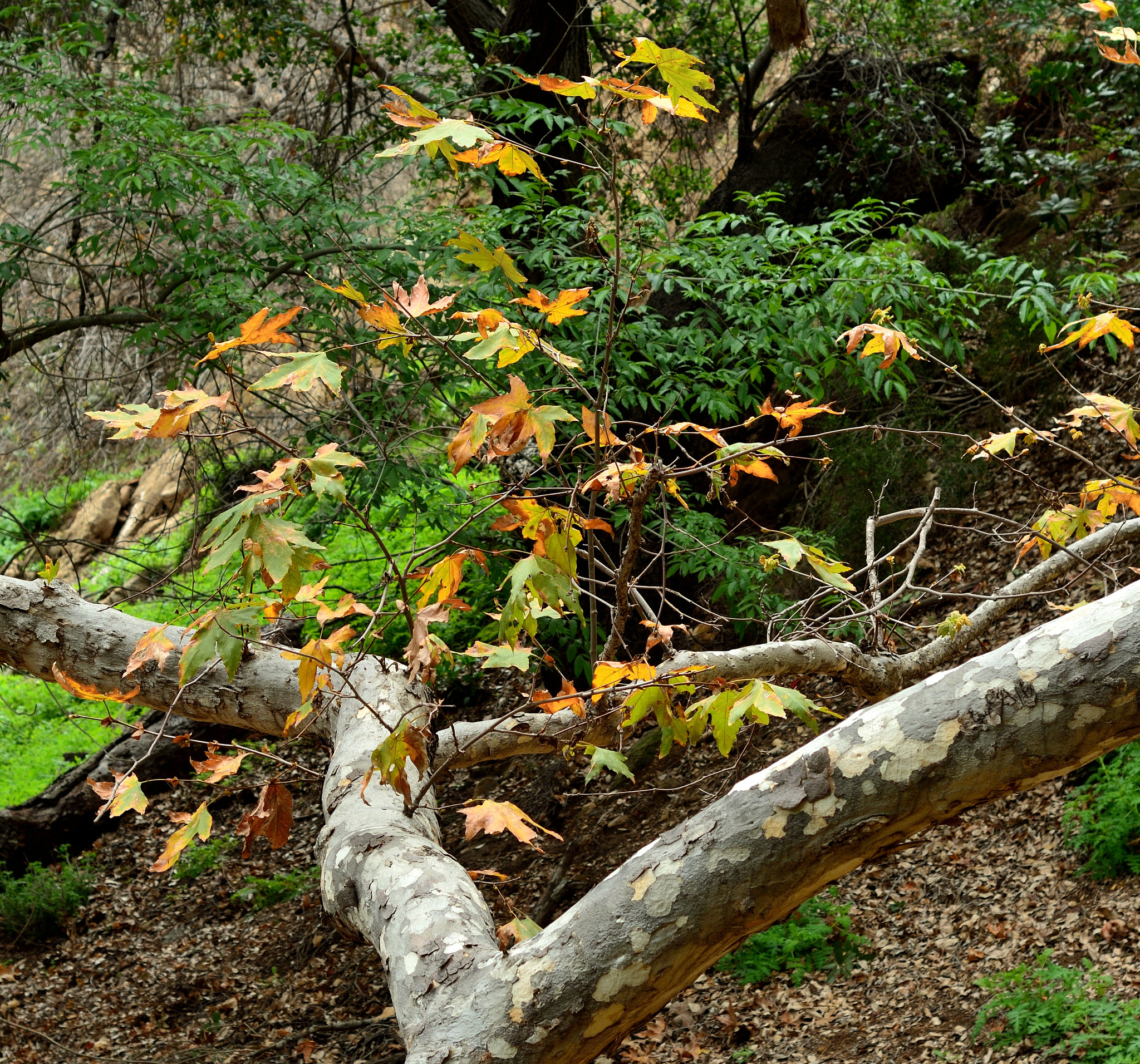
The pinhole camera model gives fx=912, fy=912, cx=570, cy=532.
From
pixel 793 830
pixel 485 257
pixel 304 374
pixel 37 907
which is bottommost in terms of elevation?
pixel 37 907

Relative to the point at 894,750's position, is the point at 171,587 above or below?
below

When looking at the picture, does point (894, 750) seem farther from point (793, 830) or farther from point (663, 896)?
point (663, 896)

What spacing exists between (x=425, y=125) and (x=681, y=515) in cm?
321

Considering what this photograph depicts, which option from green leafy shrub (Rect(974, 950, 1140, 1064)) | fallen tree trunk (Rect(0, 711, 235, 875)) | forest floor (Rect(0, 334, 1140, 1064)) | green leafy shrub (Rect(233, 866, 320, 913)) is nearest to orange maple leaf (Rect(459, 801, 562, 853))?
forest floor (Rect(0, 334, 1140, 1064))

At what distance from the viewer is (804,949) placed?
442cm

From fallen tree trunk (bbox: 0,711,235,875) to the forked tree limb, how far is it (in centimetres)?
504

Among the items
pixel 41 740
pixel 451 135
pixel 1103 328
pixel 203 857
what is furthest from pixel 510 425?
pixel 41 740

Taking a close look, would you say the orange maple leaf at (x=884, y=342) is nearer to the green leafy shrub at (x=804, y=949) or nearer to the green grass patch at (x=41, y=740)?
the green leafy shrub at (x=804, y=949)

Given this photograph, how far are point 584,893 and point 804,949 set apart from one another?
114 centimetres

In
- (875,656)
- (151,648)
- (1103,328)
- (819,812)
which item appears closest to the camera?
(819,812)

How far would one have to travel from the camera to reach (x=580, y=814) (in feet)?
18.4

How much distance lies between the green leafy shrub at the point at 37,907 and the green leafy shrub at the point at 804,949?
14.3 feet

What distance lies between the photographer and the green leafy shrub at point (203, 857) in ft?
20.9

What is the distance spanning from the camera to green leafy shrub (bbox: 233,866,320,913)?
229 inches
